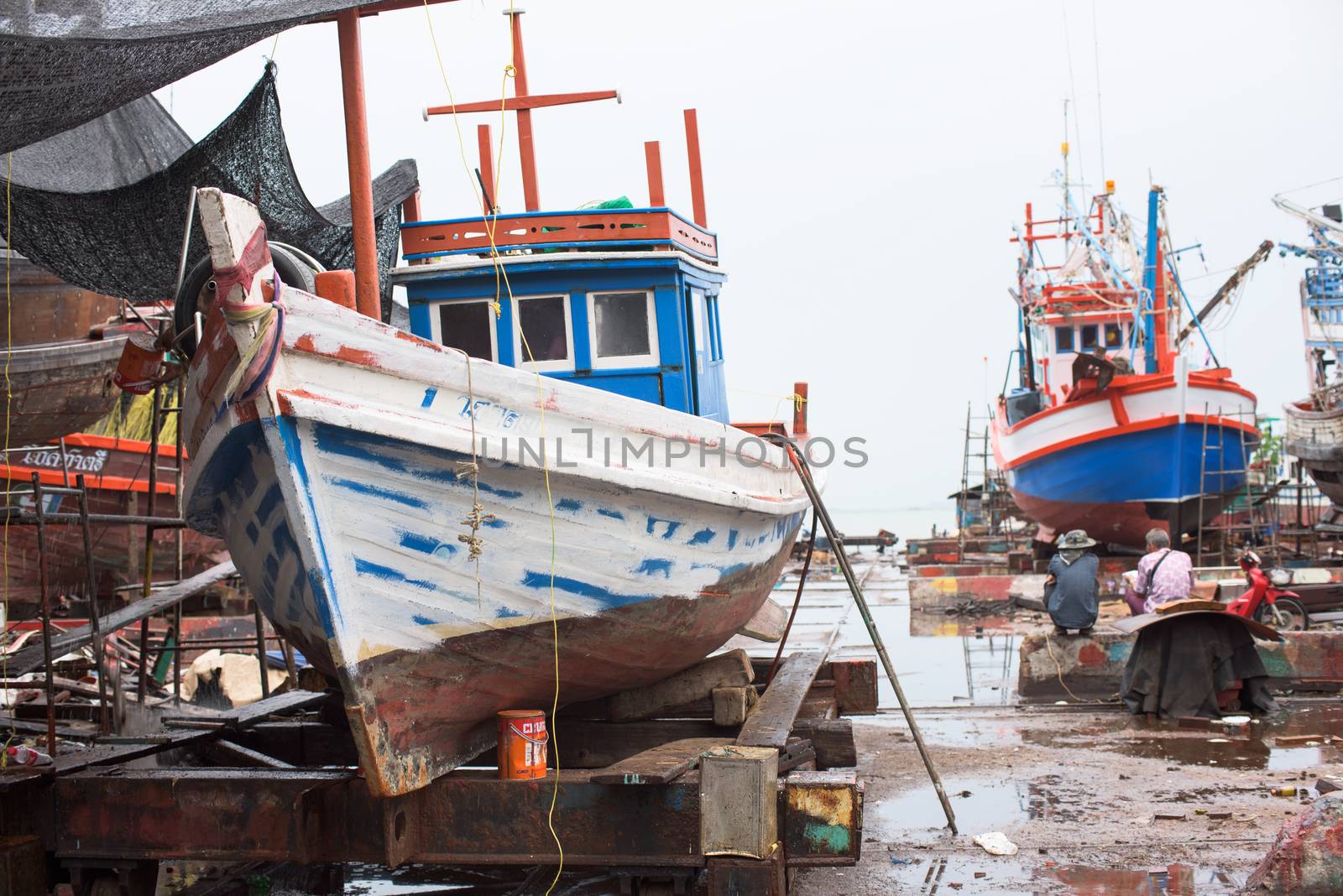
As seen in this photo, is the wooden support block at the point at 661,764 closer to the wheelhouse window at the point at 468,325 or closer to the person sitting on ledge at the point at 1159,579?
the wheelhouse window at the point at 468,325

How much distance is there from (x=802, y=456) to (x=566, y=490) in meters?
1.88

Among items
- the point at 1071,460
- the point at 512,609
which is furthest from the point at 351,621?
the point at 1071,460

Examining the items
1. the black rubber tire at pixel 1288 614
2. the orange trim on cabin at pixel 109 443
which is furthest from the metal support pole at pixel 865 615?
the orange trim on cabin at pixel 109 443

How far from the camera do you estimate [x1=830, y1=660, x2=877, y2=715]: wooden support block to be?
7.24 metres

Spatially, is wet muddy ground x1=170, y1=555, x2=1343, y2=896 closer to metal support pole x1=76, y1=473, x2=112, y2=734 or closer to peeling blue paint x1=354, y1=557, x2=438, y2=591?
metal support pole x1=76, y1=473, x2=112, y2=734

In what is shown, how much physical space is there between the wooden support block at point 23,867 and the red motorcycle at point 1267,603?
8.24 meters

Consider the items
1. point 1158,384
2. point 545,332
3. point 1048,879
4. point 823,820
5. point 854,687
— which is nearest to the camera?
point 823,820

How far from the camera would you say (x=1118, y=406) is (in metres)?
18.5

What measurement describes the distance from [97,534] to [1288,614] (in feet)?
43.1

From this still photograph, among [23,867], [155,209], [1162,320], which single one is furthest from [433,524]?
[1162,320]

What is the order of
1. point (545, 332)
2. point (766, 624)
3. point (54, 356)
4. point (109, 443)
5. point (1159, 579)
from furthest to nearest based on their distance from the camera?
1. point (109, 443)
2. point (54, 356)
3. point (1159, 579)
4. point (766, 624)
5. point (545, 332)

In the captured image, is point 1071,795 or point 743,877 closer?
point 743,877

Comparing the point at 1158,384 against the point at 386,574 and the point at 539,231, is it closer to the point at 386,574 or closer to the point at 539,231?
the point at 539,231

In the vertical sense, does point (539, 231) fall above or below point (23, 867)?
above
